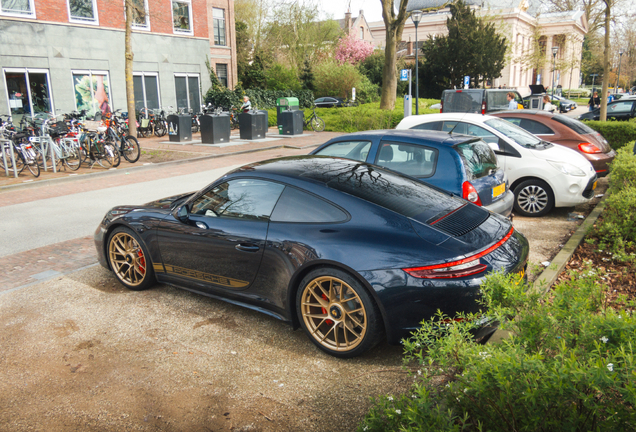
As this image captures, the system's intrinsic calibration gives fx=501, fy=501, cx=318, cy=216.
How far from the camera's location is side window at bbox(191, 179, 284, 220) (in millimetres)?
4176

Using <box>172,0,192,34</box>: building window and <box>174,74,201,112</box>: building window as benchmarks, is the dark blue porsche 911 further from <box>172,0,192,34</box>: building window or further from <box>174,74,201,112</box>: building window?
<box>172,0,192,34</box>: building window

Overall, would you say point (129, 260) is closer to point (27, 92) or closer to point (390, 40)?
point (27, 92)

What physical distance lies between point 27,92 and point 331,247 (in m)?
22.2

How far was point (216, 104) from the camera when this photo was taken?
2916cm

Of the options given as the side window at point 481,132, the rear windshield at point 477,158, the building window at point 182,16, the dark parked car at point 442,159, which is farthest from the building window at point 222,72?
the rear windshield at point 477,158

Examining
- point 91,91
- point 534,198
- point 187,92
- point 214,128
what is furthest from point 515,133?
point 187,92

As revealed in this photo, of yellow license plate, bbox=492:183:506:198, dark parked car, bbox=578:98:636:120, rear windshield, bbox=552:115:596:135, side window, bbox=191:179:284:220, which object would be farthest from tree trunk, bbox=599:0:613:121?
side window, bbox=191:179:284:220

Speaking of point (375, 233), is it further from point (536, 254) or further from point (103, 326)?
point (536, 254)

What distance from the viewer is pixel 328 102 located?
40.0 meters

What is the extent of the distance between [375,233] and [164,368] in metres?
1.84

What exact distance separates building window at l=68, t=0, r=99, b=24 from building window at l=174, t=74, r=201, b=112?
5341 millimetres

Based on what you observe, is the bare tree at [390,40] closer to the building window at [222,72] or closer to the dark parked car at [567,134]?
the building window at [222,72]

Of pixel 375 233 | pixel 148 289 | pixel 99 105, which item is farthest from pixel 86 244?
pixel 99 105

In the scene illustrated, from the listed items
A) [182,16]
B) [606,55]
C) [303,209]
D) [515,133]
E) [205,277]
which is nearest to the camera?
[303,209]
